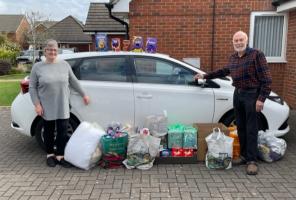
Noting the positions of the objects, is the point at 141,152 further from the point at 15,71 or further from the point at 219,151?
the point at 15,71

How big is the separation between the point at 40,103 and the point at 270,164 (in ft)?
11.0

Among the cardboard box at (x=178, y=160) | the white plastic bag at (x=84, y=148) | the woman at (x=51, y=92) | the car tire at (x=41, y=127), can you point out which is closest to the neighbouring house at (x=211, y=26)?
the car tire at (x=41, y=127)

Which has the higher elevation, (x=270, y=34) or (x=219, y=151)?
(x=270, y=34)

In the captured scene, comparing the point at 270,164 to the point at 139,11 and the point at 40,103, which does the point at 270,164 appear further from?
the point at 139,11

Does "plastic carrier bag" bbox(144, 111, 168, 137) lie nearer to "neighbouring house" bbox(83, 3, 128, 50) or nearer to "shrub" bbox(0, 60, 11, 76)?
"neighbouring house" bbox(83, 3, 128, 50)

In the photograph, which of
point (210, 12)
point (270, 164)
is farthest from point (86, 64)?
point (210, 12)

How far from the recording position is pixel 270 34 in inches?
336

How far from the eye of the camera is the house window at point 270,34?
837cm

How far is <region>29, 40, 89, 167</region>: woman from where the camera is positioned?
14.4ft

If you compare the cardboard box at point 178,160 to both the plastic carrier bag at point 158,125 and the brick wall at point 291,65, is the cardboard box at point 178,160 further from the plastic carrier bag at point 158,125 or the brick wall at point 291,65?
the brick wall at point 291,65

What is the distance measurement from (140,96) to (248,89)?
161 centimetres

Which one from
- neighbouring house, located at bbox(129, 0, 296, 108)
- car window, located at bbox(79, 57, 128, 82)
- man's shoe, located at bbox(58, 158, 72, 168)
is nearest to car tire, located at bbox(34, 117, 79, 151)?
man's shoe, located at bbox(58, 158, 72, 168)

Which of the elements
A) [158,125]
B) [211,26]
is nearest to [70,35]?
[211,26]

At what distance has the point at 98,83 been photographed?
5.11 m
